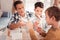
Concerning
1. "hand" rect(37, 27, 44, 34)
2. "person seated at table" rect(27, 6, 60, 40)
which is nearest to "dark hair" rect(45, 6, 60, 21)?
"person seated at table" rect(27, 6, 60, 40)

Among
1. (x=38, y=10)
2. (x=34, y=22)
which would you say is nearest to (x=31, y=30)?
(x=34, y=22)

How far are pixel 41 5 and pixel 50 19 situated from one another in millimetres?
150

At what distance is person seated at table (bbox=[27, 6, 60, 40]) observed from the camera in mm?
1181

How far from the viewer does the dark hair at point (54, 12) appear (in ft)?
3.86

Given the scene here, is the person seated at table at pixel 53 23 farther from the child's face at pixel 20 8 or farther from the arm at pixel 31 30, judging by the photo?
the child's face at pixel 20 8

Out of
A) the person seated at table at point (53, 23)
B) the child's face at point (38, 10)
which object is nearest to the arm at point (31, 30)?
the person seated at table at point (53, 23)

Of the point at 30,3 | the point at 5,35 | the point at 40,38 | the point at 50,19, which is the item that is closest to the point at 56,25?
the point at 50,19

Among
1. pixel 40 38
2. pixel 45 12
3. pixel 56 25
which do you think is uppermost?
pixel 45 12

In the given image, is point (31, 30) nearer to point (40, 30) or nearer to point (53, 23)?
point (40, 30)

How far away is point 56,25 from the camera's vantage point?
1.20m

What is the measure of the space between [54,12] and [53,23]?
3.8 inches

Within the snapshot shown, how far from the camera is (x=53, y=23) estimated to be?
1199mm

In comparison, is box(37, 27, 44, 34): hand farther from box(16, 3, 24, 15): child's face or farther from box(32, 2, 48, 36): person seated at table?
box(16, 3, 24, 15): child's face

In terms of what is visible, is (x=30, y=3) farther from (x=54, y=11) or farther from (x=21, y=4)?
(x=54, y=11)
